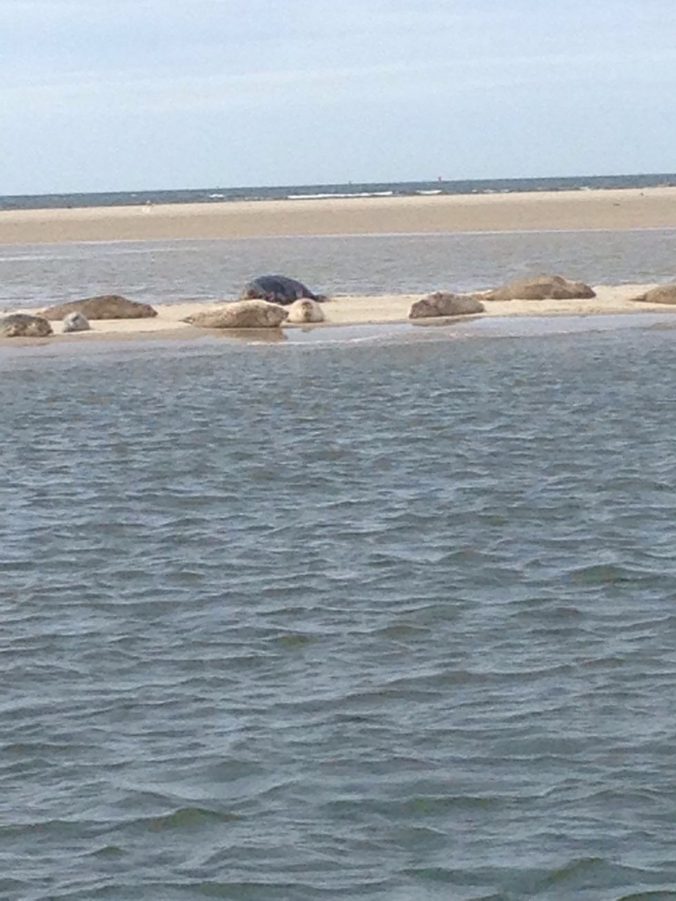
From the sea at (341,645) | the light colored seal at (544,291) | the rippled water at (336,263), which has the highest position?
the light colored seal at (544,291)

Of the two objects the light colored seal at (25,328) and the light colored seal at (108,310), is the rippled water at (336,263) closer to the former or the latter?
the light colored seal at (108,310)

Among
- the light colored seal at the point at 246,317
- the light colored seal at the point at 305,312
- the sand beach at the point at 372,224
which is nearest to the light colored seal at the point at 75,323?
the sand beach at the point at 372,224

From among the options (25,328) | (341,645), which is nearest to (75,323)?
(25,328)

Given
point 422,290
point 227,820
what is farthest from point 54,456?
point 422,290

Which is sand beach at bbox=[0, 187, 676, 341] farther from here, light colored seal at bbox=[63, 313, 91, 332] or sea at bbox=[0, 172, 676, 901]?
sea at bbox=[0, 172, 676, 901]

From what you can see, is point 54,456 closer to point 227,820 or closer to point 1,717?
point 1,717

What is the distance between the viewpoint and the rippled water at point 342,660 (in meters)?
6.54

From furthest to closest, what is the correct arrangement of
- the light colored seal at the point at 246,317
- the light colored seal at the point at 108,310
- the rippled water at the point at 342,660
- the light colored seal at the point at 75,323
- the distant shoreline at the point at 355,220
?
the distant shoreline at the point at 355,220, the light colored seal at the point at 108,310, the light colored seal at the point at 246,317, the light colored seal at the point at 75,323, the rippled water at the point at 342,660

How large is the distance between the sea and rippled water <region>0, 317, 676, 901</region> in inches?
0.8

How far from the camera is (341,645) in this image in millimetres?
9000

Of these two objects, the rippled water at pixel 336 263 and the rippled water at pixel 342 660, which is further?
the rippled water at pixel 336 263

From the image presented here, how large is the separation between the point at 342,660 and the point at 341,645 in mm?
261

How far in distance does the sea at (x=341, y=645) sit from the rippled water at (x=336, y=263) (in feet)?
50.0

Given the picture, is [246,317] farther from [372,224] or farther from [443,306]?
[372,224]
